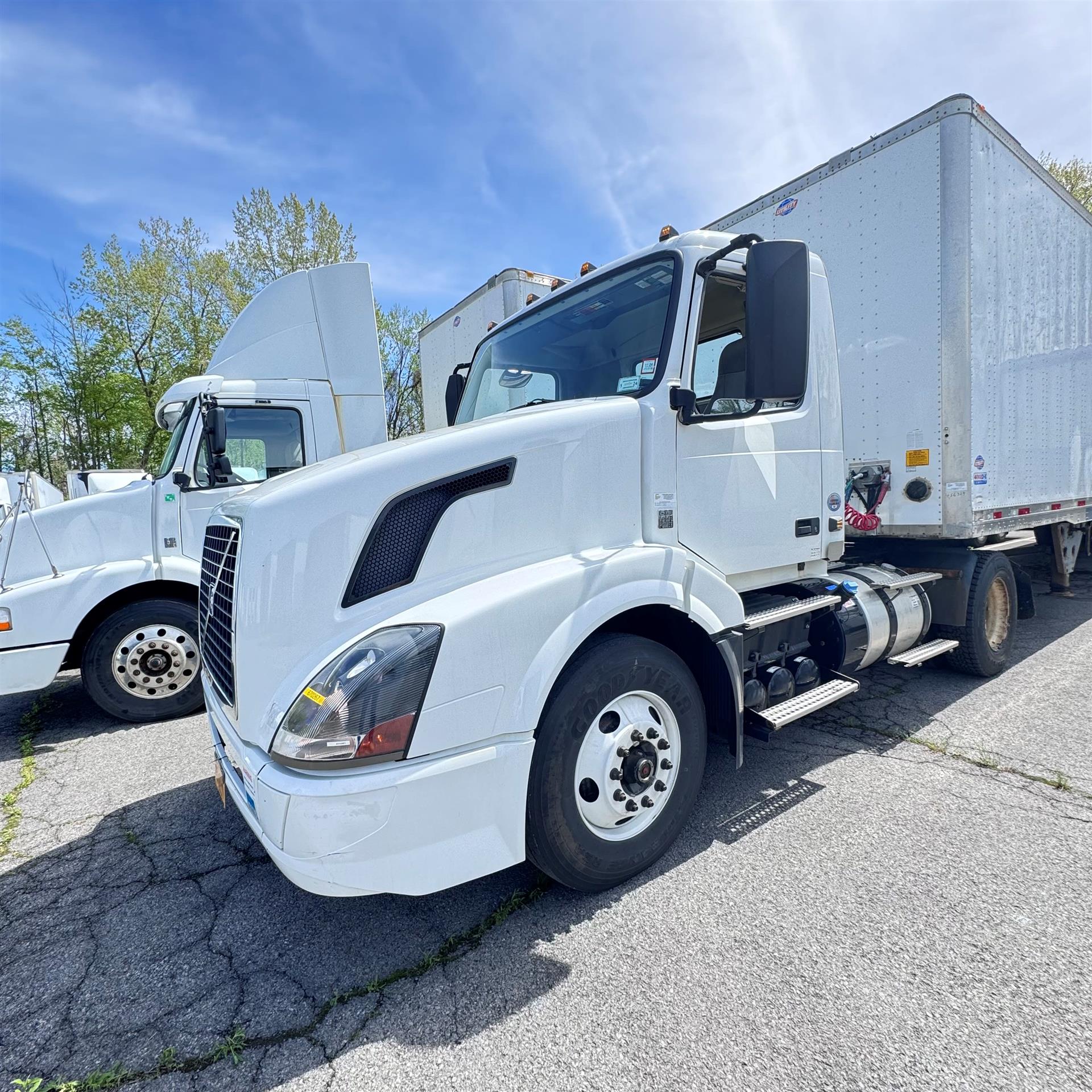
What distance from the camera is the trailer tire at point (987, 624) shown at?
4879 mm

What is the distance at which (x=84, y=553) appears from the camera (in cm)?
477

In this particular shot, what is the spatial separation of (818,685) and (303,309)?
200 inches

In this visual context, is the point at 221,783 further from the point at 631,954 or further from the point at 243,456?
the point at 243,456

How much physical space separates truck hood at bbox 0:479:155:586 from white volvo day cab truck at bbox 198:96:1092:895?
270cm

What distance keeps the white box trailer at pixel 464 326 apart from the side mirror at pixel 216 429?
1685 mm

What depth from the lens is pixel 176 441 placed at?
16.7ft

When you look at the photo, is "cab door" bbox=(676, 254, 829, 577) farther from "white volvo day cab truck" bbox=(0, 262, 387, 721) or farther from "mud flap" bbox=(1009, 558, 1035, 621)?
"mud flap" bbox=(1009, 558, 1035, 621)

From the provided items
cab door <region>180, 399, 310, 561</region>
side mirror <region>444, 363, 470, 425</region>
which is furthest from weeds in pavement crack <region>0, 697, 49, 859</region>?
side mirror <region>444, 363, 470, 425</region>

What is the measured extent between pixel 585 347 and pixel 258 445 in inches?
132

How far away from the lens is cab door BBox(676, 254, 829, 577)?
8.98 feet

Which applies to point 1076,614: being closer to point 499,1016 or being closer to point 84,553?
point 499,1016

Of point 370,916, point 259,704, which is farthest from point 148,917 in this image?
point 259,704

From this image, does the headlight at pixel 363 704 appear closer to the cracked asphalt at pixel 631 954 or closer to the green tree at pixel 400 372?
the cracked asphalt at pixel 631 954

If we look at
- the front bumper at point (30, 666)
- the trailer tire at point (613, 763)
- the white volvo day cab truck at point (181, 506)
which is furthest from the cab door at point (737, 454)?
the front bumper at point (30, 666)
